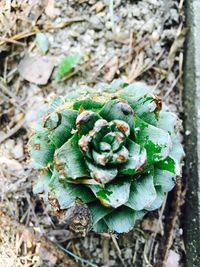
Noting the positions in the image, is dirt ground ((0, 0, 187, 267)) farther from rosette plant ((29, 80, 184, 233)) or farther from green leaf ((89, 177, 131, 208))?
green leaf ((89, 177, 131, 208))

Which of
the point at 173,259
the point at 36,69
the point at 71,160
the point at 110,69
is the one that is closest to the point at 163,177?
the point at 71,160

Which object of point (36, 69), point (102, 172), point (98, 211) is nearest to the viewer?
point (102, 172)

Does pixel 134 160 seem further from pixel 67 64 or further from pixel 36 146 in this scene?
pixel 67 64

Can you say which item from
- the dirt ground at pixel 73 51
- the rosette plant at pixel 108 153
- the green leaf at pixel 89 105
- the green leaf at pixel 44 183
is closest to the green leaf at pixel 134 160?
the rosette plant at pixel 108 153

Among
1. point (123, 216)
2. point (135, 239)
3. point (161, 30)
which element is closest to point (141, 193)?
point (123, 216)

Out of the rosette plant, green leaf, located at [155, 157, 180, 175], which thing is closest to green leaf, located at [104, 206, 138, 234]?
the rosette plant

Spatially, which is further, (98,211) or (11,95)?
(11,95)
